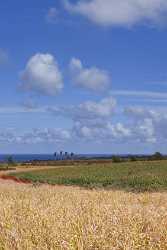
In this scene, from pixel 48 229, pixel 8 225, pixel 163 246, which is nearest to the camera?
pixel 163 246

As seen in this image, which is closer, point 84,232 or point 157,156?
point 84,232

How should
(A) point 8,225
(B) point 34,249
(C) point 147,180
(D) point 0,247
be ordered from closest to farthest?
(B) point 34,249
(D) point 0,247
(A) point 8,225
(C) point 147,180

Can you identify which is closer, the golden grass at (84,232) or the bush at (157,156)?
the golden grass at (84,232)

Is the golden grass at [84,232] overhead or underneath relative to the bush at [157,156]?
underneath

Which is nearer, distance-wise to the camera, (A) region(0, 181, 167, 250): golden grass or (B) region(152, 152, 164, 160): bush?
(A) region(0, 181, 167, 250): golden grass

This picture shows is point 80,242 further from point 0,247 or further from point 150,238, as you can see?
point 0,247

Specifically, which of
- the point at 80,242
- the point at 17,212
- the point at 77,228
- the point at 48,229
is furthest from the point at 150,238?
the point at 17,212

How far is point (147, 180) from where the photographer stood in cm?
A: 4484

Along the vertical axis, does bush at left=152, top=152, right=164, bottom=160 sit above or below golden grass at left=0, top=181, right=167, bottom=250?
above

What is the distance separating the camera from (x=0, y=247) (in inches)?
237

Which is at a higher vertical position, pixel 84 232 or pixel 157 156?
→ pixel 157 156

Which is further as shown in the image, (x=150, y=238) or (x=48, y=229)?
(x=48, y=229)

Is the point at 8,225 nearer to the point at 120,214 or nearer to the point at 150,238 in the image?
the point at 120,214

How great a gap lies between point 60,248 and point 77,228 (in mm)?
920
